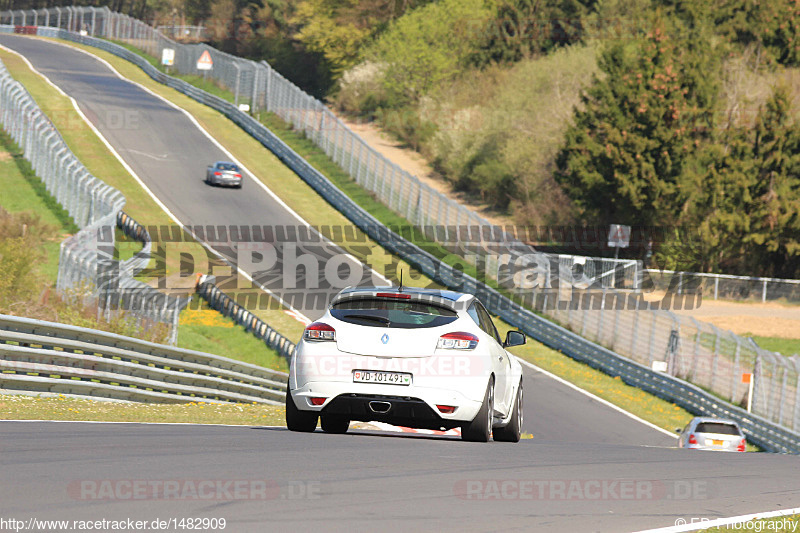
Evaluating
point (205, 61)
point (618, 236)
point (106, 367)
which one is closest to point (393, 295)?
point (106, 367)

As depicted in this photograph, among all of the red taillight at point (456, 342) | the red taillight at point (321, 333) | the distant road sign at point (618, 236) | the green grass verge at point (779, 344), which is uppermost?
the red taillight at point (456, 342)

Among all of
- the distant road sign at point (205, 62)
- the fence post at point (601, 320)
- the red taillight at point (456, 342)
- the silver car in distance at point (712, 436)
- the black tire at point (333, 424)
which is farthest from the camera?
the distant road sign at point (205, 62)

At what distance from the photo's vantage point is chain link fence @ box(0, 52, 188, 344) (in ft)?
80.7

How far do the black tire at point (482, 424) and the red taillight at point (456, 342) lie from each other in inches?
21.3

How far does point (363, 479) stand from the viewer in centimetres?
794

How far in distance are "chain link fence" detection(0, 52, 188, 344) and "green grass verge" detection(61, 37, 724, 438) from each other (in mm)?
11072

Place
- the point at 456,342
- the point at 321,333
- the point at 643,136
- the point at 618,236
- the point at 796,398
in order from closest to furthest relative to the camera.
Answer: the point at 456,342 → the point at 321,333 → the point at 796,398 → the point at 618,236 → the point at 643,136

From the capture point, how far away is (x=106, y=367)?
16.1 metres

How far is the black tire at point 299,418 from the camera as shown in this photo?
1104 cm

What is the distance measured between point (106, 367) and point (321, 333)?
6.63 meters

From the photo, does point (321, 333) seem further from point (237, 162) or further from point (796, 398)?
point (237, 162)

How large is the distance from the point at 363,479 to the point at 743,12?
2609 inches

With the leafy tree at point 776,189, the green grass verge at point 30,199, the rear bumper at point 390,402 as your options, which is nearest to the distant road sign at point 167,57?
the green grass verge at point 30,199

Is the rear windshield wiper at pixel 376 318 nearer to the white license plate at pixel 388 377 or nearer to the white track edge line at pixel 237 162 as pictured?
the white license plate at pixel 388 377
